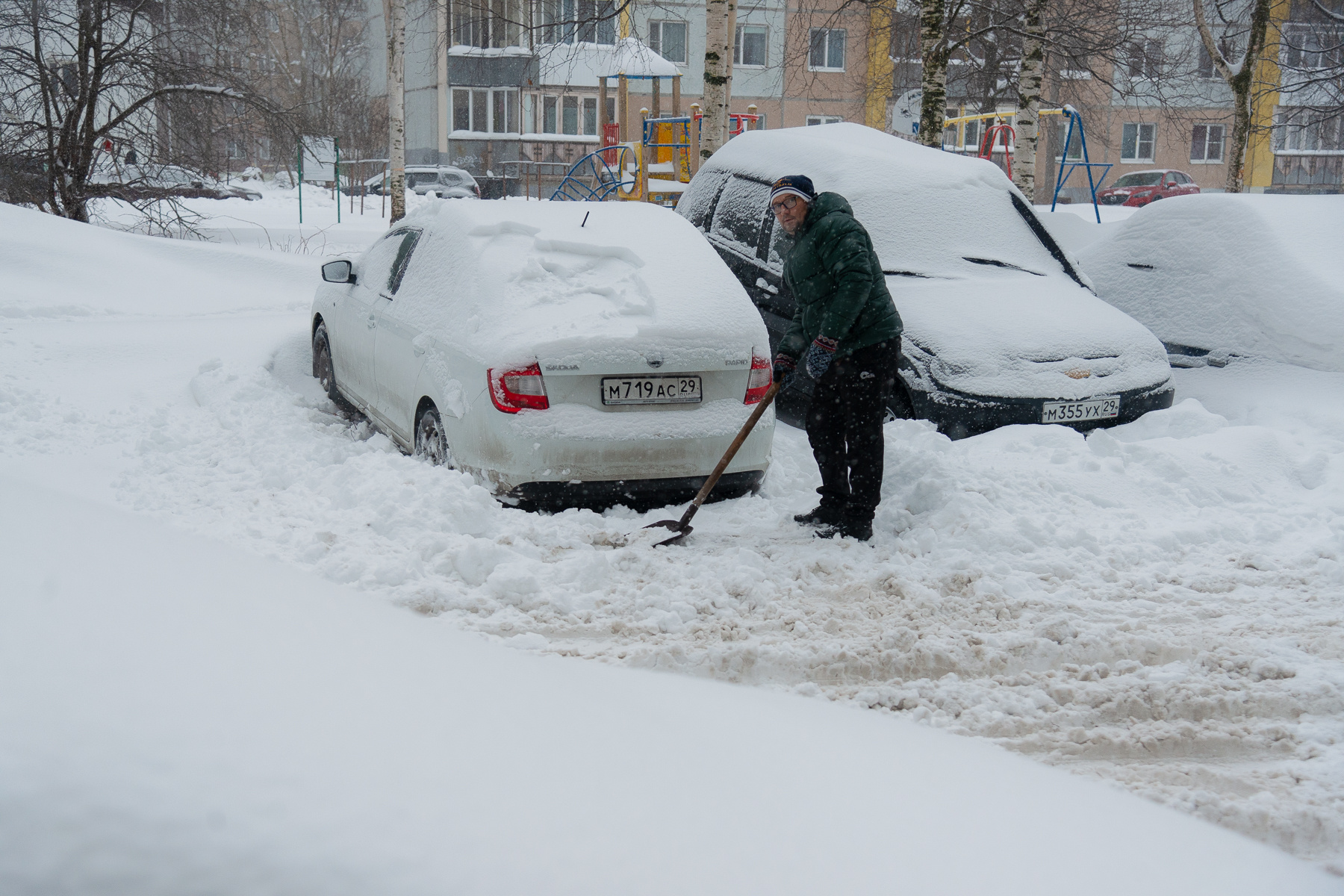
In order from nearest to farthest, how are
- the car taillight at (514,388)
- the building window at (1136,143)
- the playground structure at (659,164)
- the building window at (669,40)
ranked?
the car taillight at (514,388) < the playground structure at (659,164) < the building window at (669,40) < the building window at (1136,143)

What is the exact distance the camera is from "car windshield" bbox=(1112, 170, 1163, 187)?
35500mm

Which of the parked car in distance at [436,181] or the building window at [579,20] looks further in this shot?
the parked car in distance at [436,181]

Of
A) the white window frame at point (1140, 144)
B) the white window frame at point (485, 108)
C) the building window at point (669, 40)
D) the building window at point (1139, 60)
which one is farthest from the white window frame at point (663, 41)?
the building window at point (1139, 60)

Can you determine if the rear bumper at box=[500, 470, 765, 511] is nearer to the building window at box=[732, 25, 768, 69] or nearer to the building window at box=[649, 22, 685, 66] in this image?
the building window at box=[649, 22, 685, 66]

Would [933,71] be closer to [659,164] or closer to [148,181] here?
[659,164]

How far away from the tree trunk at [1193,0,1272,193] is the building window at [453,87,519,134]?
27.2m

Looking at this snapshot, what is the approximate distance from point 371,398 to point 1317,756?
479 cm

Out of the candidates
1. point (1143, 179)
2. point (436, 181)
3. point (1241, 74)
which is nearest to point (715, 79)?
point (1241, 74)

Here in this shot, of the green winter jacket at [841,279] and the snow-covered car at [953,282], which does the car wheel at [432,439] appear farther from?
the snow-covered car at [953,282]

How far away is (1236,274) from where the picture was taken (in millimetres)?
7848

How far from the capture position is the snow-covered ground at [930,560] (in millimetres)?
3391

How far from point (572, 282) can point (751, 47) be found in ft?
129

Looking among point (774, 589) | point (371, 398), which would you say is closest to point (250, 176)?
point (371, 398)

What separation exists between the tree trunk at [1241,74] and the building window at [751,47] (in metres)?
24.1
